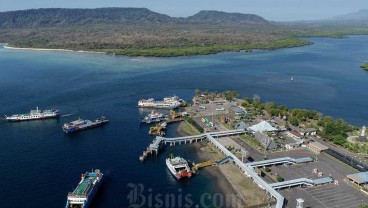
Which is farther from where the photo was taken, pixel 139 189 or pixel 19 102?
pixel 19 102

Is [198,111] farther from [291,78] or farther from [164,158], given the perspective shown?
[291,78]

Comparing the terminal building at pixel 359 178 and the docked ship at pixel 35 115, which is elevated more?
the docked ship at pixel 35 115

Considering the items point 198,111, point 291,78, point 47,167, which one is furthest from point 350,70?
point 47,167

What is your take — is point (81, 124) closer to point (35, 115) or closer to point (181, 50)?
point (35, 115)

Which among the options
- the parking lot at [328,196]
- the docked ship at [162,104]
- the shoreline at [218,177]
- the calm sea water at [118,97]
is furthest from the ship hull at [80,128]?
the parking lot at [328,196]

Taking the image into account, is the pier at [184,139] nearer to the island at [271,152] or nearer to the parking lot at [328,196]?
the island at [271,152]

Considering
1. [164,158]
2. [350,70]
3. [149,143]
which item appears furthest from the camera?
[350,70]

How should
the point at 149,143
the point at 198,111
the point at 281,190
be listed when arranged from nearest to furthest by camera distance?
the point at 281,190, the point at 149,143, the point at 198,111
